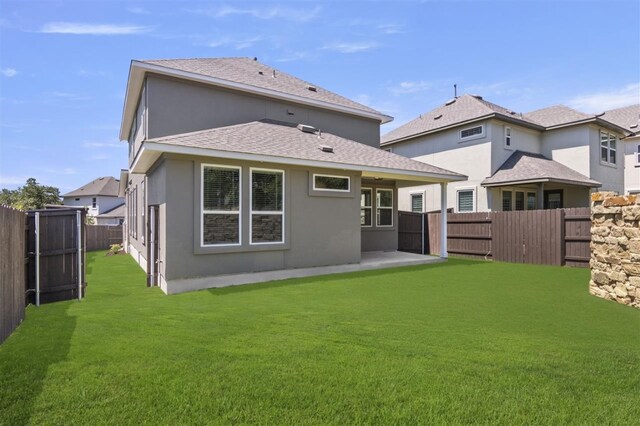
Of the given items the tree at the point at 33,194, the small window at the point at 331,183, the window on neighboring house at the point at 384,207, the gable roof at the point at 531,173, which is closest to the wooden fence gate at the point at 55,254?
the small window at the point at 331,183

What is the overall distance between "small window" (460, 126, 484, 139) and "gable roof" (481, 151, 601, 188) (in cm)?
200

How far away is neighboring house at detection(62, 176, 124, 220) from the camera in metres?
48.8

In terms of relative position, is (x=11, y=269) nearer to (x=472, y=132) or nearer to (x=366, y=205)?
(x=366, y=205)

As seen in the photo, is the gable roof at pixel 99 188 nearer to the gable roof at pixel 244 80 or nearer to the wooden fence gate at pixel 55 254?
the gable roof at pixel 244 80

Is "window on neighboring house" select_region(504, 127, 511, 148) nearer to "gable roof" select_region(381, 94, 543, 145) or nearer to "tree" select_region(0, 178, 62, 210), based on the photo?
"gable roof" select_region(381, 94, 543, 145)

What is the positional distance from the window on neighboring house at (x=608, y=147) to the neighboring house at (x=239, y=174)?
11870 millimetres

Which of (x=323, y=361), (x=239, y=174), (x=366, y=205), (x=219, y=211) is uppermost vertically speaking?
(x=239, y=174)

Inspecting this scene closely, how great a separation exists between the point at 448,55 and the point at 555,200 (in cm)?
1101

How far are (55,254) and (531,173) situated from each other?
17.7m

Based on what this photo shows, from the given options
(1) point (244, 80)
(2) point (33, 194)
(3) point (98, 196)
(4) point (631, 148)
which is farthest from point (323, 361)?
(2) point (33, 194)

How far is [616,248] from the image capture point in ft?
22.5

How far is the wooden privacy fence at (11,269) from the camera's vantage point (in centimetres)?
455

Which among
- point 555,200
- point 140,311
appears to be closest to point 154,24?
point 140,311

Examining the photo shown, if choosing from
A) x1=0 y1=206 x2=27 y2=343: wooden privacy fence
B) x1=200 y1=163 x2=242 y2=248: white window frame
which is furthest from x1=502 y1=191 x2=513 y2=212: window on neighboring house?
x1=0 y1=206 x2=27 y2=343: wooden privacy fence
